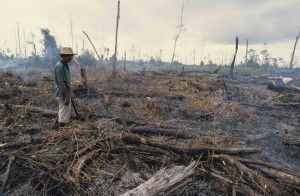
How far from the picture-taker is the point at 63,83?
16.6 ft

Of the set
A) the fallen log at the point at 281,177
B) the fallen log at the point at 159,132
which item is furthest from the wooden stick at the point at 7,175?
the fallen log at the point at 281,177

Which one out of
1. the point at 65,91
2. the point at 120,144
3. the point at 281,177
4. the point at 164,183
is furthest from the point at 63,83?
the point at 281,177

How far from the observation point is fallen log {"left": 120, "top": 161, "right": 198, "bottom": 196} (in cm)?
278

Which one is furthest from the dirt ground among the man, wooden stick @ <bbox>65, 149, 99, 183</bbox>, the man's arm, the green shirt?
the green shirt

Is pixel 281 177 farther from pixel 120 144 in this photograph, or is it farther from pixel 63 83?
pixel 63 83

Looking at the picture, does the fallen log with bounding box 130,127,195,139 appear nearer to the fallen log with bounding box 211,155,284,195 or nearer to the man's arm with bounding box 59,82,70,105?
the man's arm with bounding box 59,82,70,105

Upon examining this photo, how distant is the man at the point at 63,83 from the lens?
502 cm

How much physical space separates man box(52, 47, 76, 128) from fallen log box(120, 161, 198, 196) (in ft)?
9.64

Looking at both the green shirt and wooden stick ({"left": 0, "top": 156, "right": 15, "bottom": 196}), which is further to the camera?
the green shirt

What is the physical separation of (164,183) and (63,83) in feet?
10.4

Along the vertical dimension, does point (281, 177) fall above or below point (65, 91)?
below

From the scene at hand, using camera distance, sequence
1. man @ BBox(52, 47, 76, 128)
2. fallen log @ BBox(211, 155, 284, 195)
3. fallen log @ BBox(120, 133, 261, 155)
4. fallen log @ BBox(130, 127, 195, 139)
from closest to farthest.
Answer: fallen log @ BBox(211, 155, 284, 195) < fallen log @ BBox(120, 133, 261, 155) < man @ BBox(52, 47, 76, 128) < fallen log @ BBox(130, 127, 195, 139)

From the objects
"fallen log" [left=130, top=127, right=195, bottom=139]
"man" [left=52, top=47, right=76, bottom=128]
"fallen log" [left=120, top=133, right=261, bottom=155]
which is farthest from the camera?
"fallen log" [left=130, top=127, right=195, bottom=139]

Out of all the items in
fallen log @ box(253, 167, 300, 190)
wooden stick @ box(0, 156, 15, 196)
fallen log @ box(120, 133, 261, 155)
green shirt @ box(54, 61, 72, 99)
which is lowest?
wooden stick @ box(0, 156, 15, 196)
